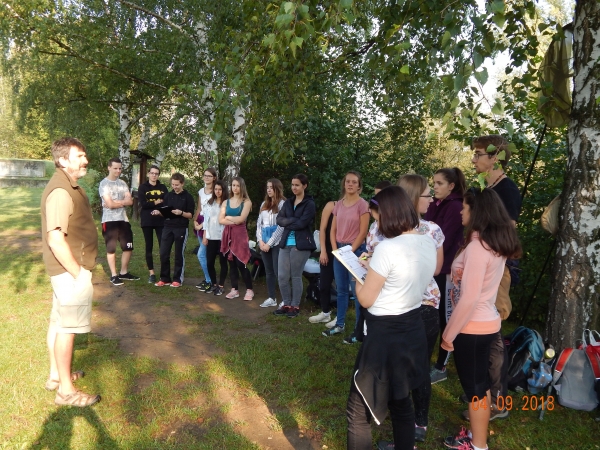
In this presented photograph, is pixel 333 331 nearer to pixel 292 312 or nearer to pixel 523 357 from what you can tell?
pixel 292 312

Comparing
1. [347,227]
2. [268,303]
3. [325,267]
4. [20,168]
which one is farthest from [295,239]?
[20,168]

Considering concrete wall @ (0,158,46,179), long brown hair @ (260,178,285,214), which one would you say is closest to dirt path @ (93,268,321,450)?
long brown hair @ (260,178,285,214)

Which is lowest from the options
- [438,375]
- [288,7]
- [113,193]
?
[438,375]

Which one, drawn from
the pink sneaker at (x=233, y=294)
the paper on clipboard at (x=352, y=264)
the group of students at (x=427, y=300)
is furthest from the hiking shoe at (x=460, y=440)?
the pink sneaker at (x=233, y=294)

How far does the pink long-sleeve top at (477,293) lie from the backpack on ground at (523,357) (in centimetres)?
107

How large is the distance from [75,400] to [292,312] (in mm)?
2966

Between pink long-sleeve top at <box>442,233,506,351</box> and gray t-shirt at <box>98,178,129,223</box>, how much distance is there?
18.0 ft

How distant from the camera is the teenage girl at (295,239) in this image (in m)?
5.77

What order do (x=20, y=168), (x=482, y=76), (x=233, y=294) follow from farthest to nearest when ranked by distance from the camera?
(x=20, y=168), (x=233, y=294), (x=482, y=76)

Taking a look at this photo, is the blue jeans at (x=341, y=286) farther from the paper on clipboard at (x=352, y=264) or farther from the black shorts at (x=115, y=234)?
the black shorts at (x=115, y=234)

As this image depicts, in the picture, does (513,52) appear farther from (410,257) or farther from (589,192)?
(410,257)

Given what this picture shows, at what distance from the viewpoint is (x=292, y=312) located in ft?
19.7

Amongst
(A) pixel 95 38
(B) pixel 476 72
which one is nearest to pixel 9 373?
(B) pixel 476 72

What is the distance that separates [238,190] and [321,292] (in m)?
1.95
